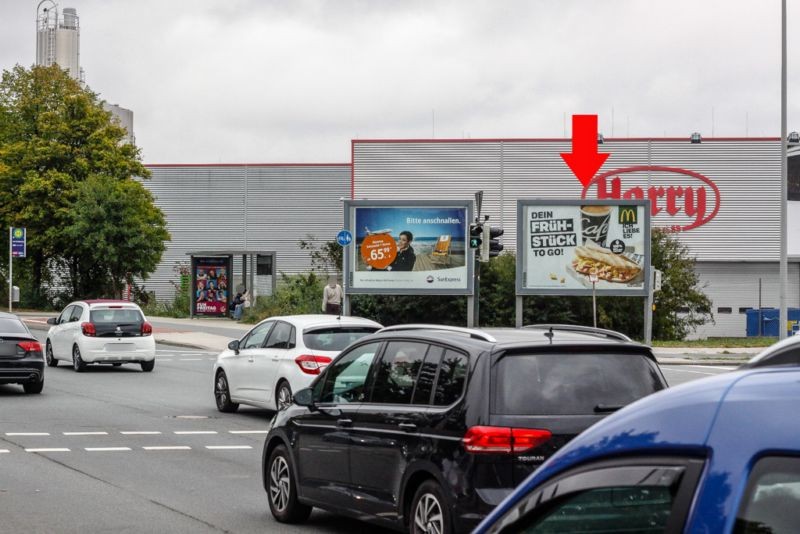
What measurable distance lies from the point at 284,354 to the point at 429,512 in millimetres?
9621

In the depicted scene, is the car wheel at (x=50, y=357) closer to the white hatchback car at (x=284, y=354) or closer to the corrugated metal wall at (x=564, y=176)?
the white hatchback car at (x=284, y=354)

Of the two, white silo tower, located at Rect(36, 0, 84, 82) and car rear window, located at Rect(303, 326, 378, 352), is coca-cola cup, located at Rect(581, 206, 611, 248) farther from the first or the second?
white silo tower, located at Rect(36, 0, 84, 82)

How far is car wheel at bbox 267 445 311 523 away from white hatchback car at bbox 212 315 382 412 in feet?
20.6

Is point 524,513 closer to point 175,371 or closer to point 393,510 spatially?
point 393,510

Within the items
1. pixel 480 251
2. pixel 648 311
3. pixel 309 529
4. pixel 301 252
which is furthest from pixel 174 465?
pixel 301 252

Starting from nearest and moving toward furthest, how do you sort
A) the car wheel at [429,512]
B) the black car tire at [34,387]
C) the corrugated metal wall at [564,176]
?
1. the car wheel at [429,512]
2. the black car tire at [34,387]
3. the corrugated metal wall at [564,176]

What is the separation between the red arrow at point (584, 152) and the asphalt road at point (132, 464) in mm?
36255

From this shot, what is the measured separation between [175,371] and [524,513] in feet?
85.8

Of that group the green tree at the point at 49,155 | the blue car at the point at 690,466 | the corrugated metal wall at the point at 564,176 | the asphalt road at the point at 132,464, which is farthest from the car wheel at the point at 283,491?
the green tree at the point at 49,155

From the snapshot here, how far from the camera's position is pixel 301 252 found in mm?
74062

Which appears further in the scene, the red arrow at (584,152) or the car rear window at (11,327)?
the red arrow at (584,152)

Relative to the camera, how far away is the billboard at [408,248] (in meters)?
39.1

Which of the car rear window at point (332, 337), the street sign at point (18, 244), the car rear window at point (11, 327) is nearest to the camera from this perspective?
the car rear window at point (332, 337)

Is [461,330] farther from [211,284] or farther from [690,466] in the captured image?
[211,284]
